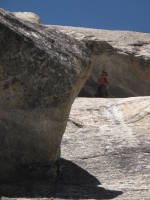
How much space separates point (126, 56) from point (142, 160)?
12034 millimetres

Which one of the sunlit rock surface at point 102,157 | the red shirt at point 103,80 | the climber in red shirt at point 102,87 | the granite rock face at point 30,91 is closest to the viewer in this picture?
→ the sunlit rock surface at point 102,157

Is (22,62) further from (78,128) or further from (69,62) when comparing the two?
(78,128)

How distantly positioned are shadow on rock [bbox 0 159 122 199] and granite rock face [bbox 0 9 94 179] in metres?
0.29

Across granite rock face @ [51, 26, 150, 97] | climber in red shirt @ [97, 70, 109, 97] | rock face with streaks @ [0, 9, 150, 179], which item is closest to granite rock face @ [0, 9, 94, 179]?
rock face with streaks @ [0, 9, 150, 179]

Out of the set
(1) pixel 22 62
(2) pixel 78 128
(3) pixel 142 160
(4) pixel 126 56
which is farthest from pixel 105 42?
(1) pixel 22 62

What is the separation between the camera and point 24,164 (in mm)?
9078

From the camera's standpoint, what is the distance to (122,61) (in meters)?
22.4

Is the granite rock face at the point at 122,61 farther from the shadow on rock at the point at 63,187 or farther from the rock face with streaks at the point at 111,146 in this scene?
the shadow on rock at the point at 63,187

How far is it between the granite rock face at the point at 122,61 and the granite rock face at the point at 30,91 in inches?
473

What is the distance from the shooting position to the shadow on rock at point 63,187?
8.37m

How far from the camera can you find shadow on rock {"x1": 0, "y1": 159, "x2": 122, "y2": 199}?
27.5 ft

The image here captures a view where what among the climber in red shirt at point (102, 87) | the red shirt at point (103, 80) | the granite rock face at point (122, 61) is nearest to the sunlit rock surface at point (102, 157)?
the climber in red shirt at point (102, 87)

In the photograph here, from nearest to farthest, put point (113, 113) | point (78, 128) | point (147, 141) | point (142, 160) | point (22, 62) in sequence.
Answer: point (22, 62), point (142, 160), point (147, 141), point (78, 128), point (113, 113)

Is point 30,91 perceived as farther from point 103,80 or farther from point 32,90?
point 103,80
